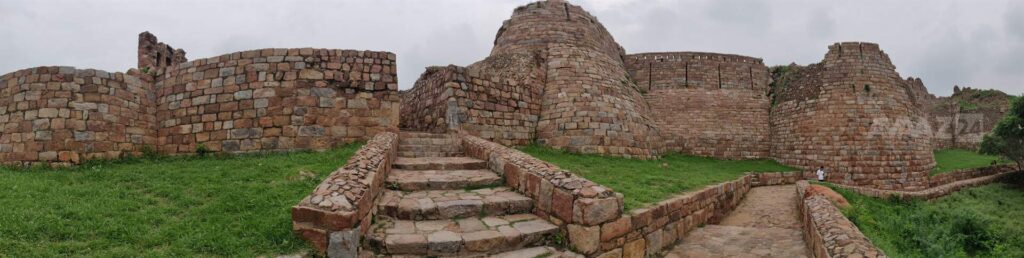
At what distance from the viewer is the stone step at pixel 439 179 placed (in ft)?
22.9

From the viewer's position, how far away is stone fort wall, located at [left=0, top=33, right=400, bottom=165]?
374 inches

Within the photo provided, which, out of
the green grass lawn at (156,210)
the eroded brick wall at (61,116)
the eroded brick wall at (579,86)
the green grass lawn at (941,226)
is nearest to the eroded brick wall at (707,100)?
the eroded brick wall at (579,86)

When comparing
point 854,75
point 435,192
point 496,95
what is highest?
point 854,75

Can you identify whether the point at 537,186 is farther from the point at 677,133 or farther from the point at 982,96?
the point at 982,96

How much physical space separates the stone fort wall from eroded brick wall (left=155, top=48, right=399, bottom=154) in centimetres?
2

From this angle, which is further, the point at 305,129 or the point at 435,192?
the point at 305,129

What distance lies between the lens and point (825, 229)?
6.46 metres

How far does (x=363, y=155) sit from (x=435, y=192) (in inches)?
48.3

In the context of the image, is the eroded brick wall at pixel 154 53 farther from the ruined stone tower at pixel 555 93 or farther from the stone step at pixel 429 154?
the stone step at pixel 429 154

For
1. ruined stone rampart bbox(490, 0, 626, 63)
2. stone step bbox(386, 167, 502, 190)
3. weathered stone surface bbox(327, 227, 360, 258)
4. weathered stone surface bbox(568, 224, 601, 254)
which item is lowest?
weathered stone surface bbox(568, 224, 601, 254)

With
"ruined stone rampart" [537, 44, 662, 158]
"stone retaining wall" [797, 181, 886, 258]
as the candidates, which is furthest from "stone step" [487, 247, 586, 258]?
"ruined stone rampart" [537, 44, 662, 158]

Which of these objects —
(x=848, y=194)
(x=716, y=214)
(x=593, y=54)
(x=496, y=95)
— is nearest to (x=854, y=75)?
(x=848, y=194)

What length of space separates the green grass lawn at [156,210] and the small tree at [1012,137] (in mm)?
24820

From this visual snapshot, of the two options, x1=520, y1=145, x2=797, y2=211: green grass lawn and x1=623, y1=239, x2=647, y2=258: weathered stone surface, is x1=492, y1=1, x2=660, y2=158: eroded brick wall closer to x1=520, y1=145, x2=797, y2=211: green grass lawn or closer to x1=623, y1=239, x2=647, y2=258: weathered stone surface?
x1=520, y1=145, x2=797, y2=211: green grass lawn
